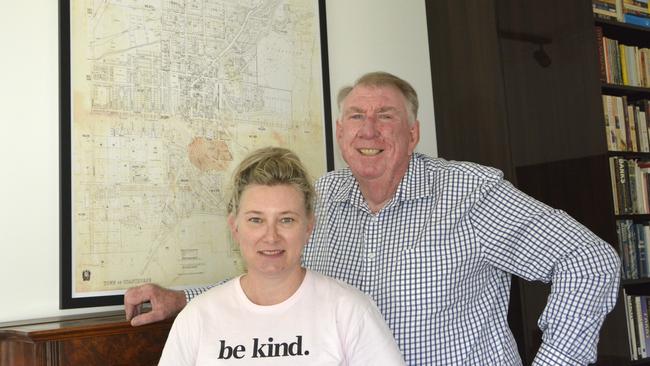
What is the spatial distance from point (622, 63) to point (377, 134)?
171 centimetres

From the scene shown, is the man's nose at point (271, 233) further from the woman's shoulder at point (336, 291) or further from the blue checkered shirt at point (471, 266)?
the blue checkered shirt at point (471, 266)

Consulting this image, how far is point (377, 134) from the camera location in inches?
76.1

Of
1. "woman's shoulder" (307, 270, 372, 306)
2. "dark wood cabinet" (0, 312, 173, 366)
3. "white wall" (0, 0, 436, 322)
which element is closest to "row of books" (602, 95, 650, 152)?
"woman's shoulder" (307, 270, 372, 306)

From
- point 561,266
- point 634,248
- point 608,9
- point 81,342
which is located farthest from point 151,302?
point 608,9

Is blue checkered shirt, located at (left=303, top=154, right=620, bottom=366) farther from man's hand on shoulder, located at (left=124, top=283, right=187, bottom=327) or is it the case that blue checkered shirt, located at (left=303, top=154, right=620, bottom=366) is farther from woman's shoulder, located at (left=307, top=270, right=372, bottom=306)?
man's hand on shoulder, located at (left=124, top=283, right=187, bottom=327)

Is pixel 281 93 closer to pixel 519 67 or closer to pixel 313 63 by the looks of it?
pixel 313 63

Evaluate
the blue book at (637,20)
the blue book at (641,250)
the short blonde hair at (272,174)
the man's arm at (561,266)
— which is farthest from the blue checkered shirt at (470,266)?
the blue book at (637,20)

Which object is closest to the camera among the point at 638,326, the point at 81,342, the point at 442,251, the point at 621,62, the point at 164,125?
the point at 81,342

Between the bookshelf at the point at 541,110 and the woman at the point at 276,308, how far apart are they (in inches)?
50.7

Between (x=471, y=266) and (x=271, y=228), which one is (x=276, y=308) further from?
(x=471, y=266)

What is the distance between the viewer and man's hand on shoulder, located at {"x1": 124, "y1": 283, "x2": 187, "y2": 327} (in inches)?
70.0

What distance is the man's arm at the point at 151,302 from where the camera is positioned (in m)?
1.78

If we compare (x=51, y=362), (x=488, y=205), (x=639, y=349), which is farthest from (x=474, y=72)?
(x=51, y=362)

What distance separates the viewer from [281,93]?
2566 millimetres
